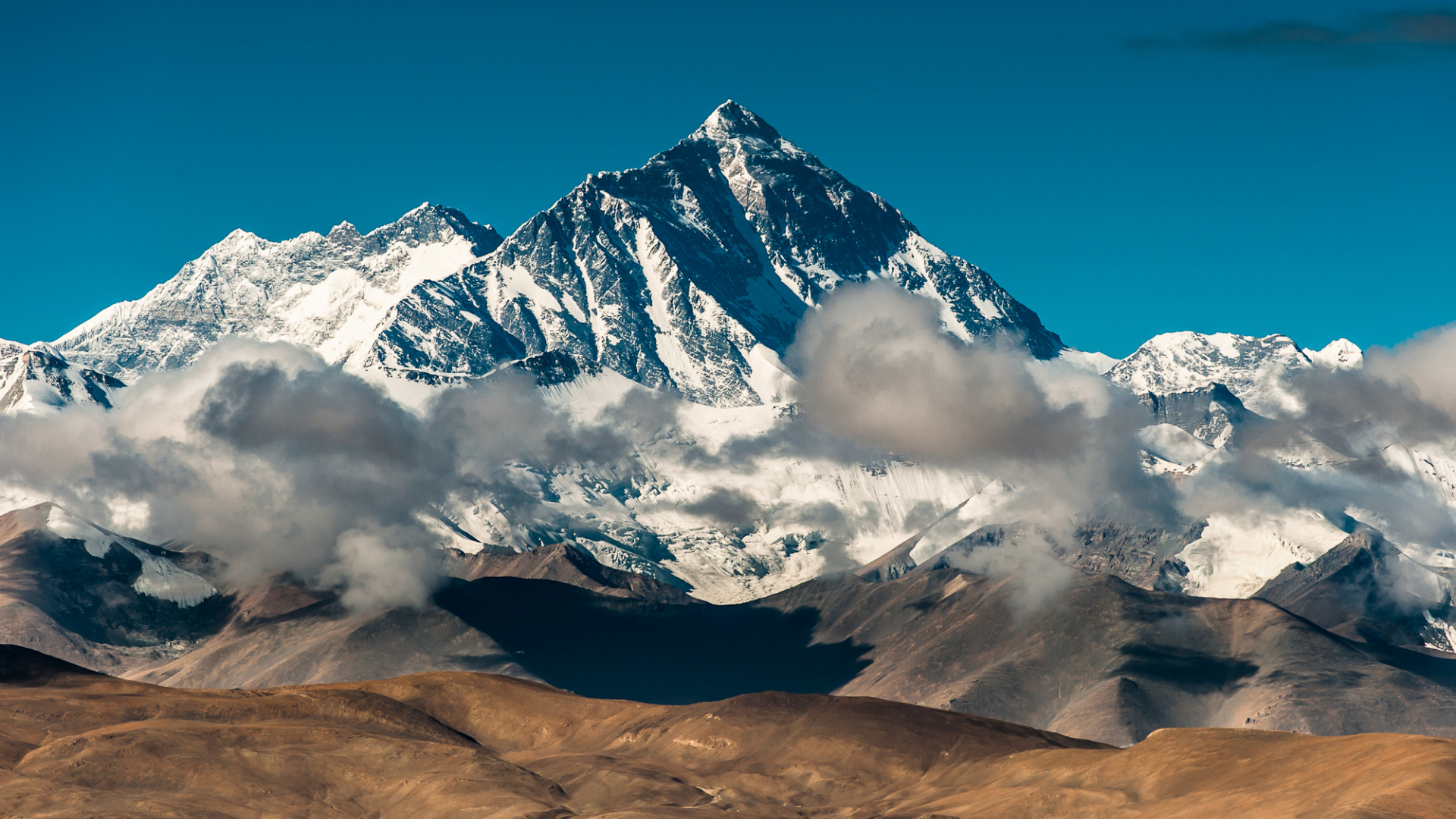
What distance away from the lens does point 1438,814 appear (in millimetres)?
192000

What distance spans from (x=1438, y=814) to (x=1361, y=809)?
27.6 ft

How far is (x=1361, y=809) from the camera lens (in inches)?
7721
